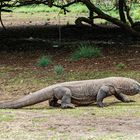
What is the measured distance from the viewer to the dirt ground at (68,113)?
18.0 feet

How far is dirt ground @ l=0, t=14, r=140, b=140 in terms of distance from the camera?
5488 mm

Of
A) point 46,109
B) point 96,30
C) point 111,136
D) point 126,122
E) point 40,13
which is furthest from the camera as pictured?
point 40,13

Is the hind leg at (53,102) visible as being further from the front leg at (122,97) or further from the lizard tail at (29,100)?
the front leg at (122,97)

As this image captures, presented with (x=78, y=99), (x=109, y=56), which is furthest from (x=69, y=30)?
(x=78, y=99)

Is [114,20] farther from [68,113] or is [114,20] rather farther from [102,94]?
[68,113]

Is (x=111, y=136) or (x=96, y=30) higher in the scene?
(x=111, y=136)

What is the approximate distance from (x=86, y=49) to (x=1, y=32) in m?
5.92

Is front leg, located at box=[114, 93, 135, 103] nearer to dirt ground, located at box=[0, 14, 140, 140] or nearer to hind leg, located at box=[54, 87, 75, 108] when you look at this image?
dirt ground, located at box=[0, 14, 140, 140]

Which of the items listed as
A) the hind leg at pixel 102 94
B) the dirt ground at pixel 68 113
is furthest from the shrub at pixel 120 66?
the hind leg at pixel 102 94

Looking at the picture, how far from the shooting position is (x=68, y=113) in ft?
23.2

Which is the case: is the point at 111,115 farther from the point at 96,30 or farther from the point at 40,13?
the point at 40,13

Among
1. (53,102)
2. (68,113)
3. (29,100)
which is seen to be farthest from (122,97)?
(29,100)

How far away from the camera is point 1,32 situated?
58.3 feet

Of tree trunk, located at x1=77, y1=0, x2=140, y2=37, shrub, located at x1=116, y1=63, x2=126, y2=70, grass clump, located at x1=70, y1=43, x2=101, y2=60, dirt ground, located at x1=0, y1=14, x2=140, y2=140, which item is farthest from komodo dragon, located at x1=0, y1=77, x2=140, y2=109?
tree trunk, located at x1=77, y1=0, x2=140, y2=37
